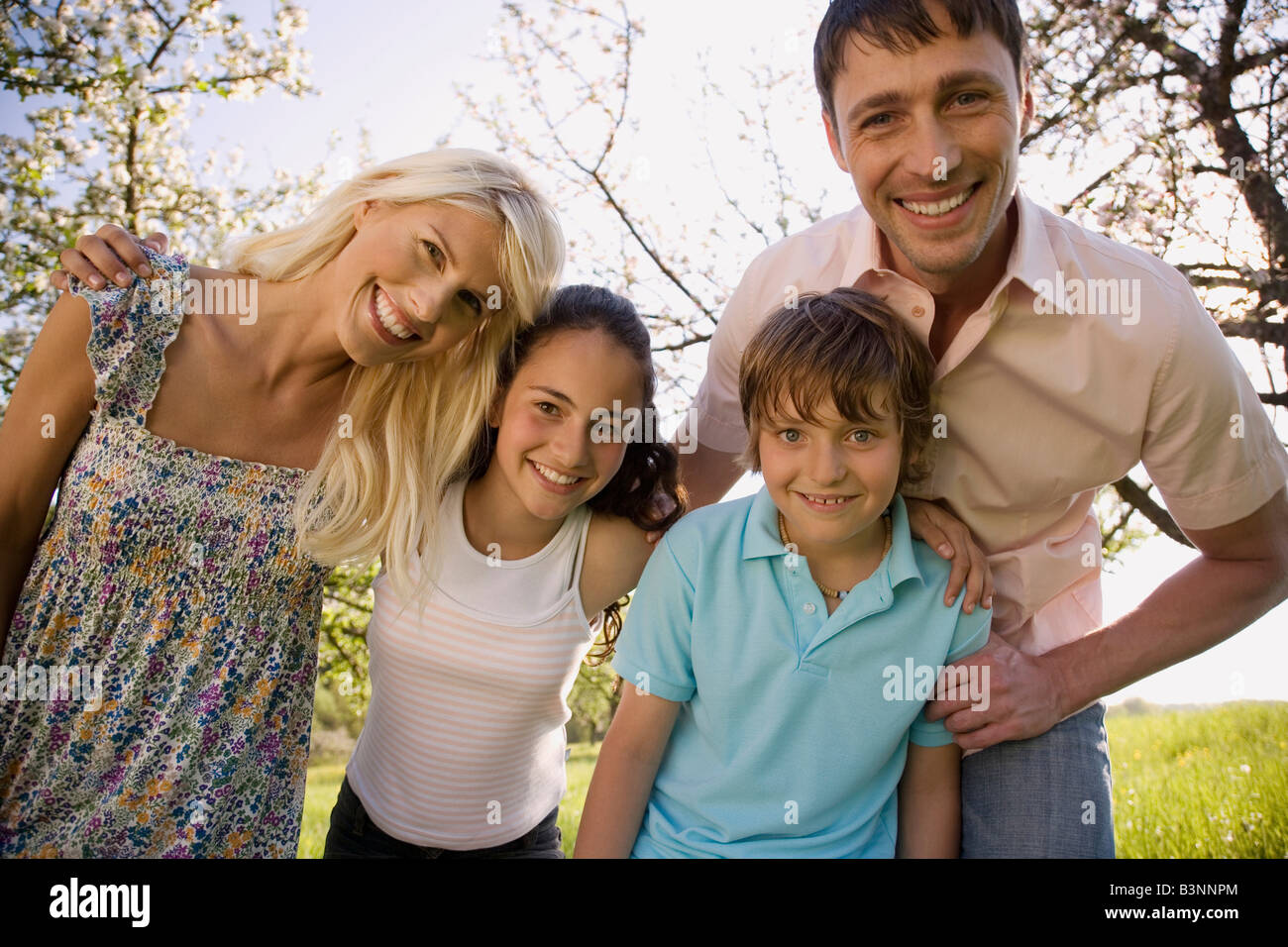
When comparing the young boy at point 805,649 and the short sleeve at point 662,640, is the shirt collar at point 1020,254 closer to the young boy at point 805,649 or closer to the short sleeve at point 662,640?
the young boy at point 805,649

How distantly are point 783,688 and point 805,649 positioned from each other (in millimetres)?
103

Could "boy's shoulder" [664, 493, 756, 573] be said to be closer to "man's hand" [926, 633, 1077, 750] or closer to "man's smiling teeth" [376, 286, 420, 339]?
"man's hand" [926, 633, 1077, 750]

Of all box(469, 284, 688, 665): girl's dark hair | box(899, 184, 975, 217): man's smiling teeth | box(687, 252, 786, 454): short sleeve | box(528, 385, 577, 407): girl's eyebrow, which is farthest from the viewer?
box(687, 252, 786, 454): short sleeve

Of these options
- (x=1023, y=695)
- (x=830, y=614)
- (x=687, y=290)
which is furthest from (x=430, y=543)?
(x=687, y=290)

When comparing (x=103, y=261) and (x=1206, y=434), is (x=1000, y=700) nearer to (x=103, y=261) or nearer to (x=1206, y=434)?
(x=1206, y=434)

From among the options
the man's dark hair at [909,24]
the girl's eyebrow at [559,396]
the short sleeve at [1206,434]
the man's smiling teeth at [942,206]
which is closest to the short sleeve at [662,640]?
the girl's eyebrow at [559,396]

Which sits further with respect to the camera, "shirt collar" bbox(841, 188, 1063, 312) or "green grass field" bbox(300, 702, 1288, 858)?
"green grass field" bbox(300, 702, 1288, 858)

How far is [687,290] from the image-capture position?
577 cm

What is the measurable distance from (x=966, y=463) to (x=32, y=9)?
5108mm

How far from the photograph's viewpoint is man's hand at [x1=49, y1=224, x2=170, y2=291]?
2393 millimetres

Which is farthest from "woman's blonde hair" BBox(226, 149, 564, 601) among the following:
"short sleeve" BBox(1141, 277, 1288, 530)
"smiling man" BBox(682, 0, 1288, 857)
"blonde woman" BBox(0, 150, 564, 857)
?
"short sleeve" BBox(1141, 277, 1288, 530)

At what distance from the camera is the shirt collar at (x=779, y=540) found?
7.80 ft

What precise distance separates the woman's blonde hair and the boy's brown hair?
0.66 m

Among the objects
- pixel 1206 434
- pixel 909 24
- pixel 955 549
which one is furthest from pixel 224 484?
pixel 1206 434
